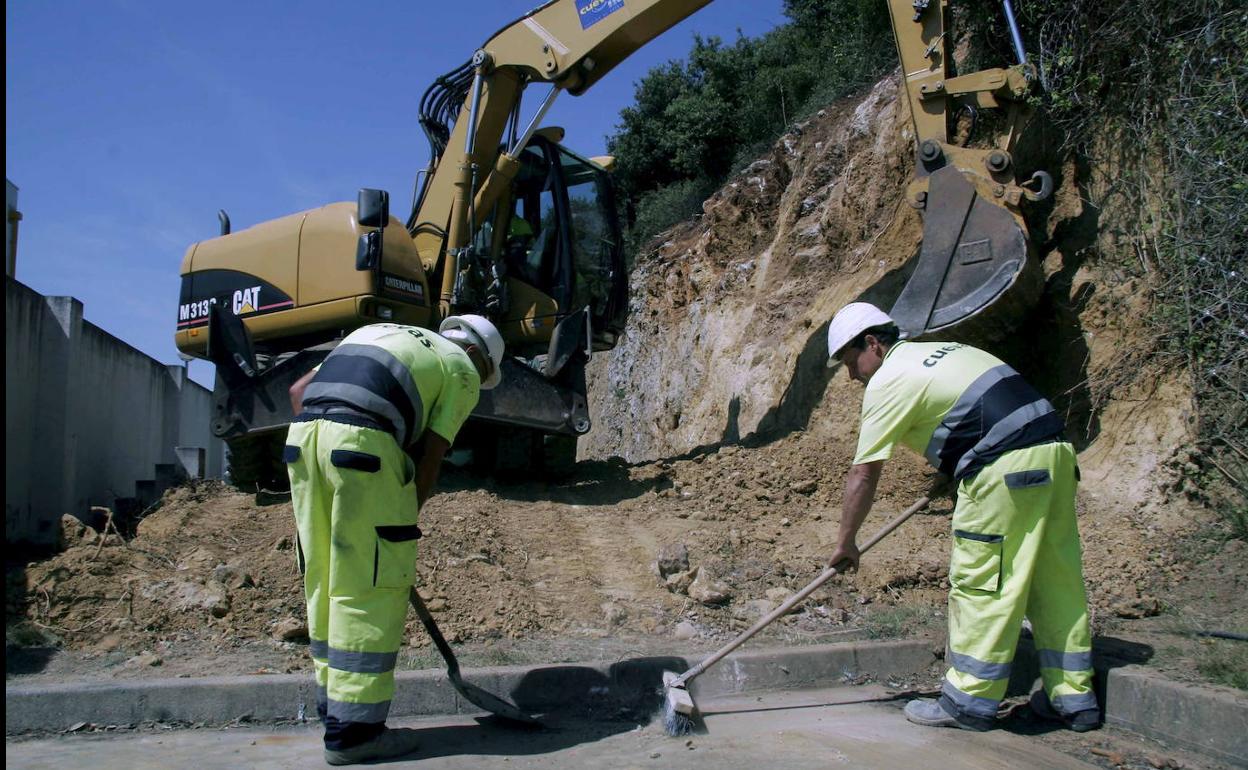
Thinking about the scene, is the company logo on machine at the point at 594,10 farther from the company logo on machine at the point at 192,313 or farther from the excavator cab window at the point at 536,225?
the company logo on machine at the point at 192,313

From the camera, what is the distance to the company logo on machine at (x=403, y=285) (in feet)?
26.1

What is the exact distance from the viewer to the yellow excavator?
6902 mm

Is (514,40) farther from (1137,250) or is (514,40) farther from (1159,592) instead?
(1159,592)

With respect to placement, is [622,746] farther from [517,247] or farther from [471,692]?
[517,247]

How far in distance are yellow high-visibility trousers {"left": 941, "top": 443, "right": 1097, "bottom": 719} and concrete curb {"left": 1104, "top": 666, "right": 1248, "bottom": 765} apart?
6.2 inches

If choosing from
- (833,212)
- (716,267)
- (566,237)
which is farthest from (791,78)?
(566,237)

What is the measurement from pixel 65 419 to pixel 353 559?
296 inches

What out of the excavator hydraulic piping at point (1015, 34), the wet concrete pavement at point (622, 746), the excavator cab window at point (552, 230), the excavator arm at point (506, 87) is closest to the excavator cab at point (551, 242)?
the excavator cab window at point (552, 230)

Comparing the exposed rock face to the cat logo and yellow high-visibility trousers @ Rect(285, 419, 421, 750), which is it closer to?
yellow high-visibility trousers @ Rect(285, 419, 421, 750)

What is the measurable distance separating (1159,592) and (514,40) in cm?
684

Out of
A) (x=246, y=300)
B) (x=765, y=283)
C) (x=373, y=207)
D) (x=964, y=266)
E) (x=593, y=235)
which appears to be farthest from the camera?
(x=765, y=283)

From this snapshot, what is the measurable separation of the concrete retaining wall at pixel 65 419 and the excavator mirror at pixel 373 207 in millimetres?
3410

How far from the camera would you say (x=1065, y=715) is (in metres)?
3.80

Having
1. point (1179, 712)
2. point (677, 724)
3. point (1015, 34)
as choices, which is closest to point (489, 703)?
point (677, 724)
